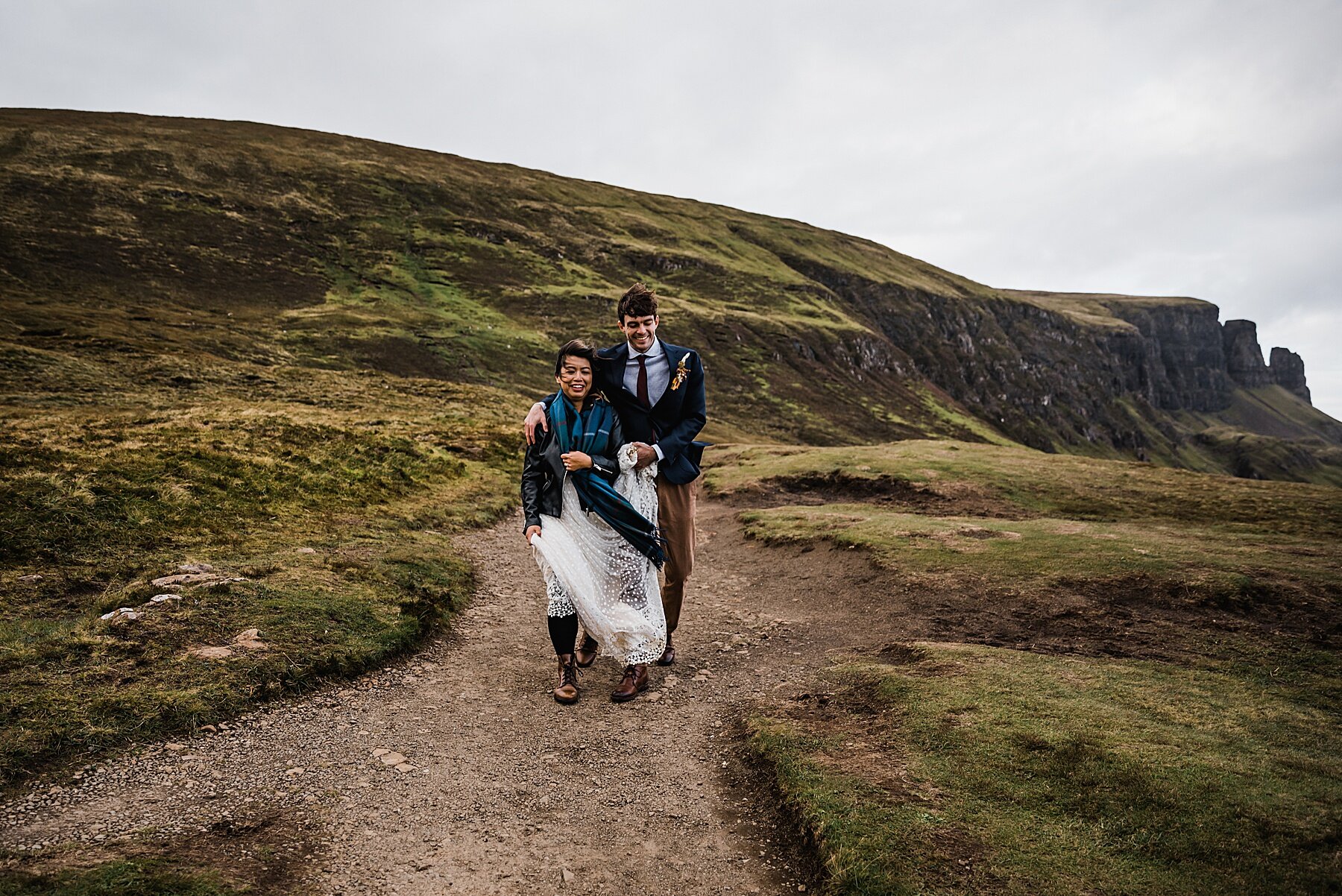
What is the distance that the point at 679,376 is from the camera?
9211mm

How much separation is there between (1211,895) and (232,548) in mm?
13877

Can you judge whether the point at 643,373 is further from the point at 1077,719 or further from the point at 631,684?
the point at 1077,719

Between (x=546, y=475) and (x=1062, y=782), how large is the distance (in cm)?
619

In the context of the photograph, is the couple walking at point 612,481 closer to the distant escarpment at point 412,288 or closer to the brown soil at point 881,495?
the brown soil at point 881,495

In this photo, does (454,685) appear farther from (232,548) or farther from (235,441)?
(235,441)

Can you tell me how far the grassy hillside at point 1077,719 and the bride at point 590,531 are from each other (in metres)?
1.93

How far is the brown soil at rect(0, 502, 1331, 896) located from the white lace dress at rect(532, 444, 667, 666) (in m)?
0.87

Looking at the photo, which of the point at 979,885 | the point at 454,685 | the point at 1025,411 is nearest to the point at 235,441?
the point at 454,685

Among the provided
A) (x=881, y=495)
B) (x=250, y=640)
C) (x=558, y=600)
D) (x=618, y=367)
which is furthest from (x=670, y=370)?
(x=881, y=495)

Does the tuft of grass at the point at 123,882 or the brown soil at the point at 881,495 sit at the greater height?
the brown soil at the point at 881,495

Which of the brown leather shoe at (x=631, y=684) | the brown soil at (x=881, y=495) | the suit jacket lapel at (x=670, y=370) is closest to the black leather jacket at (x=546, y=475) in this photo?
the suit jacket lapel at (x=670, y=370)

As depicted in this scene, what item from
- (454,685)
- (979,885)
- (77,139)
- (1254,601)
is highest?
(77,139)

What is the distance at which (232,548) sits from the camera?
12.7 metres

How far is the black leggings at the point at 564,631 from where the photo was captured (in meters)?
8.75
